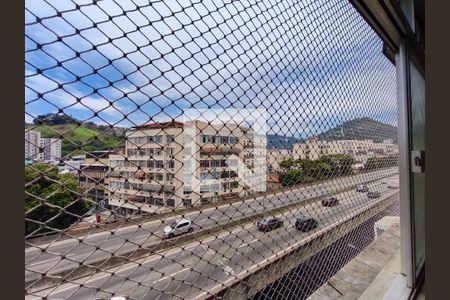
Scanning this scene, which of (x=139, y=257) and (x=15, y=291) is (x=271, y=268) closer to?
(x=139, y=257)

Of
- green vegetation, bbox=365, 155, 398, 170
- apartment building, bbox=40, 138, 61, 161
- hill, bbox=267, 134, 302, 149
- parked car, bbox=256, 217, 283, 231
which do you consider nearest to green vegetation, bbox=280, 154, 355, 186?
hill, bbox=267, 134, 302, 149

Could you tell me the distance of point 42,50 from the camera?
0.40 metres

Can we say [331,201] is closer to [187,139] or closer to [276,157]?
[276,157]

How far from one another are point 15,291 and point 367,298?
1463 mm

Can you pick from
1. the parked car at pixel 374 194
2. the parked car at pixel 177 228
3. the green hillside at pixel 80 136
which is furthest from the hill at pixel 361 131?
the green hillside at pixel 80 136

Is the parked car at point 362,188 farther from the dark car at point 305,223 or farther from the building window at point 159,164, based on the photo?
the building window at point 159,164

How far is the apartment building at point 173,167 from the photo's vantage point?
2.06ft

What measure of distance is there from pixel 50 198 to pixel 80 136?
122 millimetres

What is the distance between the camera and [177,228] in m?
0.86

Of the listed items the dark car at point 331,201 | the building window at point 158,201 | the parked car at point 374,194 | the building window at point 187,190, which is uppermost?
the building window at point 187,190

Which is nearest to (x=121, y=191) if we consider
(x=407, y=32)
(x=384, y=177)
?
(x=407, y=32)

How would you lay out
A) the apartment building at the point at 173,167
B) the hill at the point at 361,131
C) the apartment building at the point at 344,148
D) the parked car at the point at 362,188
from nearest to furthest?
1. the apartment building at the point at 173,167
2. the apartment building at the point at 344,148
3. the hill at the point at 361,131
4. the parked car at the point at 362,188

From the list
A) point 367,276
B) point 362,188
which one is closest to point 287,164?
point 367,276

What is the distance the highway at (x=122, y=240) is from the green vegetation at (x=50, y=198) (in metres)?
0.04
